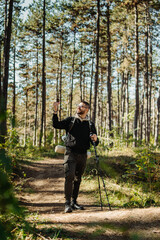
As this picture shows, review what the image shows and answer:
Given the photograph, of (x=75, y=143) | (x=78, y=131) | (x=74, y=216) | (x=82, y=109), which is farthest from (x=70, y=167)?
(x=82, y=109)

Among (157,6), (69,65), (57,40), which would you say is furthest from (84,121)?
(69,65)

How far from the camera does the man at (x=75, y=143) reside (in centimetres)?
421

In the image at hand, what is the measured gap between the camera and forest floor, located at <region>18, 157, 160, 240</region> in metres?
0.56

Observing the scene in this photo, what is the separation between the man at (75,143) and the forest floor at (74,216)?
53 cm

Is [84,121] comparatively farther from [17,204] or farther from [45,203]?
[17,204]

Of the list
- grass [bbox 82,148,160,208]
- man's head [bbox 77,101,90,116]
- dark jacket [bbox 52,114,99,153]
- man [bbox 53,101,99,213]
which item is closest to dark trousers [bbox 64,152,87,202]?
man [bbox 53,101,99,213]

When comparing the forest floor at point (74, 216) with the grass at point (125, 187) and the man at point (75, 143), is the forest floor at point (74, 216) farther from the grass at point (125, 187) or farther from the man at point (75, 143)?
the man at point (75, 143)

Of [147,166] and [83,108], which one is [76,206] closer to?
[147,166]

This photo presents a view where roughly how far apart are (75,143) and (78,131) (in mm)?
280

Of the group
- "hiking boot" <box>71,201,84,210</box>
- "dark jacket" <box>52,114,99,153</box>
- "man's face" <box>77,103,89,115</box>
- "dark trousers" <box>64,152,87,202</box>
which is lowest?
"hiking boot" <box>71,201,84,210</box>

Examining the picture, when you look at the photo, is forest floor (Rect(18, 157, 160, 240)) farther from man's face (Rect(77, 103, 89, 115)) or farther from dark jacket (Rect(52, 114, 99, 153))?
man's face (Rect(77, 103, 89, 115))

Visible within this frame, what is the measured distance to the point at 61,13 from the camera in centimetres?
2172

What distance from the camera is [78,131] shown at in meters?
4.36

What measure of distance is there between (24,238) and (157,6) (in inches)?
742
